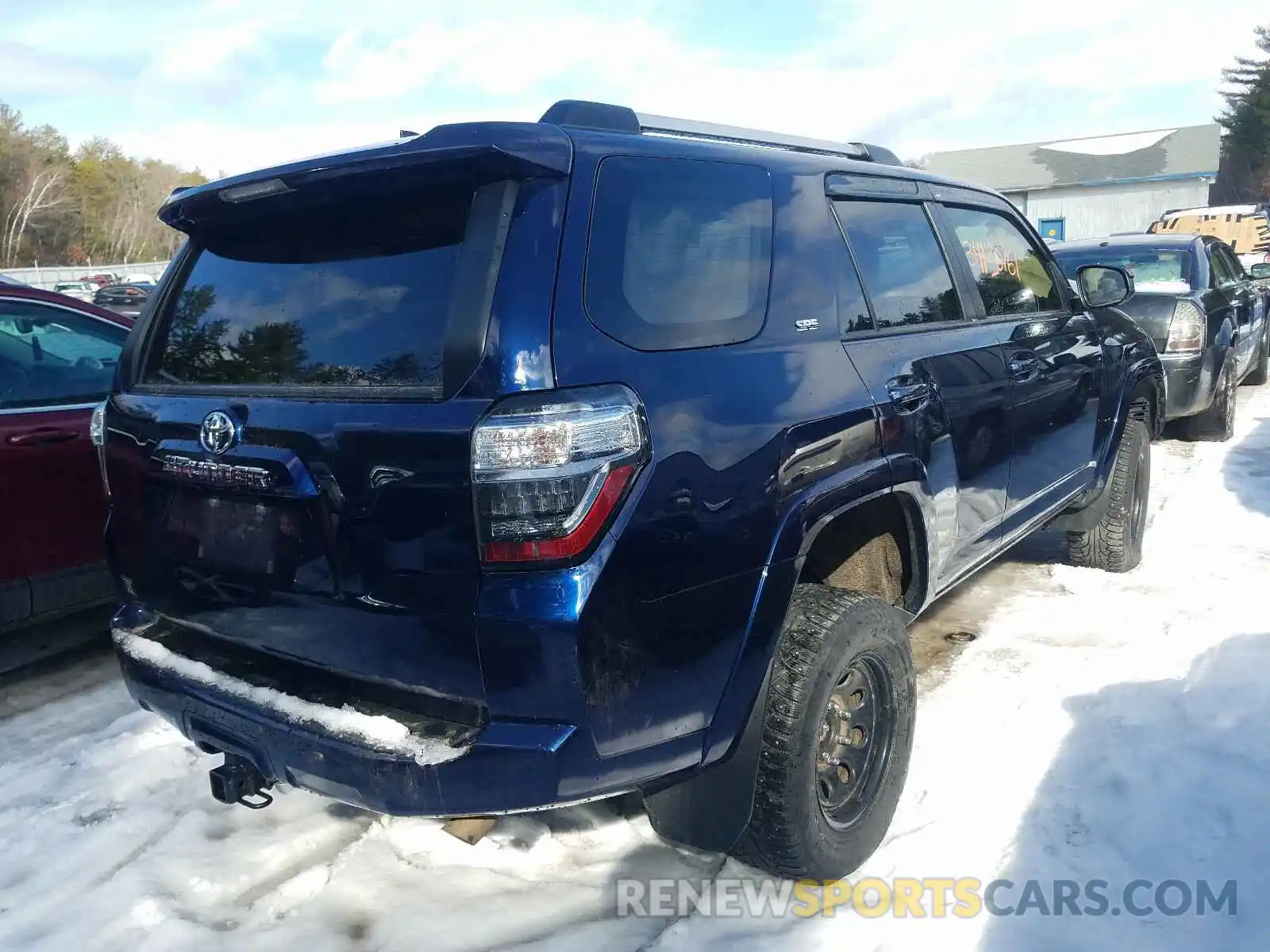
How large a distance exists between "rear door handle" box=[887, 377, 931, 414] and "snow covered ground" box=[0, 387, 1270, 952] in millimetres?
1189

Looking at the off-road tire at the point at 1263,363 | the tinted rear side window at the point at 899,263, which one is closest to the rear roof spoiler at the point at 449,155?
the tinted rear side window at the point at 899,263

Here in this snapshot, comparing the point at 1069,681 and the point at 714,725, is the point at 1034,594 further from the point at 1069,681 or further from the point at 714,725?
the point at 714,725

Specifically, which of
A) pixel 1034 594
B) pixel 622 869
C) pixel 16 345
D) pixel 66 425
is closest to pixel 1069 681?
pixel 1034 594

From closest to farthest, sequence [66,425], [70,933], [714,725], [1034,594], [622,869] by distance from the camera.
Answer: [714,725] → [70,933] → [622,869] → [66,425] → [1034,594]

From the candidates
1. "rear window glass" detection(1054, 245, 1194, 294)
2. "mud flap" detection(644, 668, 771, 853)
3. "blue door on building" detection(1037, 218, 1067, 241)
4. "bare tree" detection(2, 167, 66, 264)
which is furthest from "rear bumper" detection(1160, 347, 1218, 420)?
"bare tree" detection(2, 167, 66, 264)

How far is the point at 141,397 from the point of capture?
105 inches

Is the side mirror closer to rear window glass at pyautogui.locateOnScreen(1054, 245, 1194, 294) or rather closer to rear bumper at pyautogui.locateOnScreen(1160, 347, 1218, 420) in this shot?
rear bumper at pyautogui.locateOnScreen(1160, 347, 1218, 420)

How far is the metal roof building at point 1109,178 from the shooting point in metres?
40.8

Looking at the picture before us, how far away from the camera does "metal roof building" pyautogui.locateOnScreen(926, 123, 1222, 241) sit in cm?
4084

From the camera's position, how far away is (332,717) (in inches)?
84.8

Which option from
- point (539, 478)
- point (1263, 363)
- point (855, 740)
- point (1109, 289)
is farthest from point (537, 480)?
point (1263, 363)

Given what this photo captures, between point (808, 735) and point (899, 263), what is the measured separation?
1.55 metres

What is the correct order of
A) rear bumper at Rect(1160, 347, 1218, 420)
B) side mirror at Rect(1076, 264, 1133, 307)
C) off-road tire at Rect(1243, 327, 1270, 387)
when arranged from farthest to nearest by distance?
off-road tire at Rect(1243, 327, 1270, 387)
rear bumper at Rect(1160, 347, 1218, 420)
side mirror at Rect(1076, 264, 1133, 307)

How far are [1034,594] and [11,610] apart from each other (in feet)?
14.5
